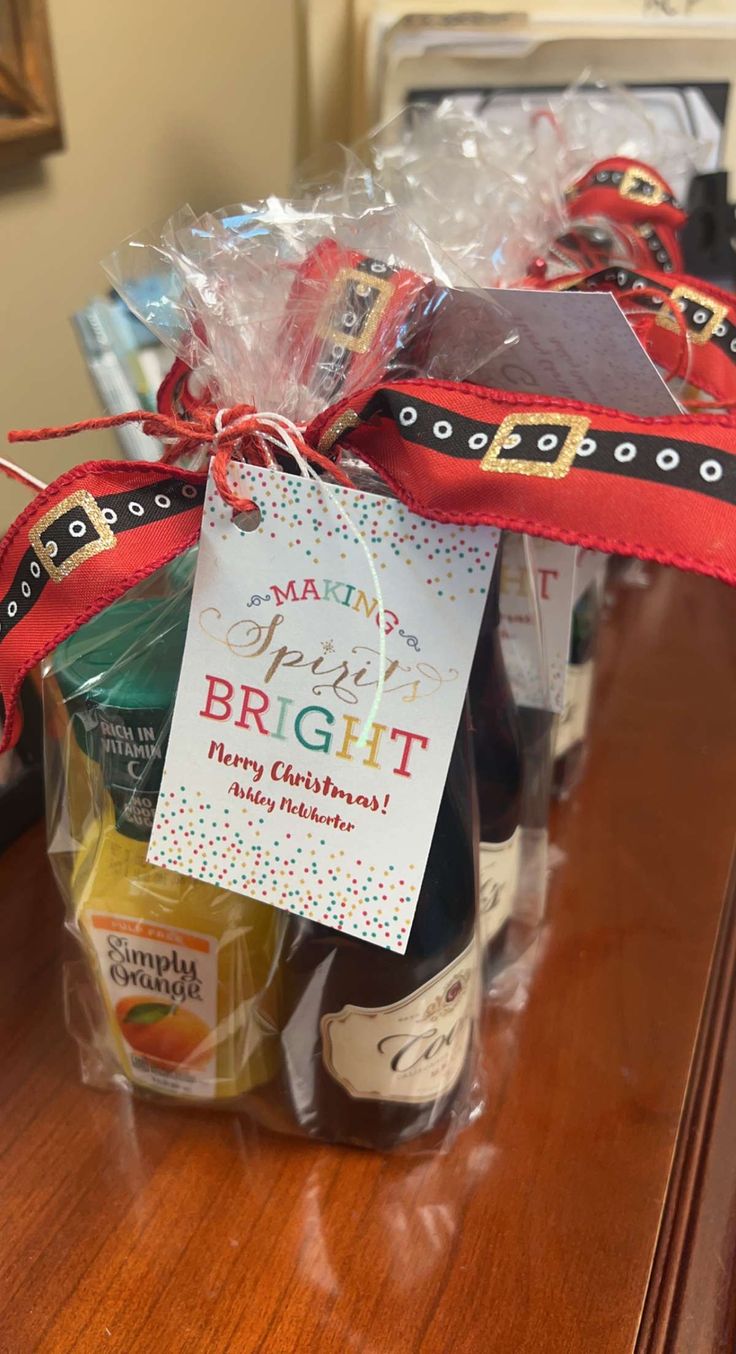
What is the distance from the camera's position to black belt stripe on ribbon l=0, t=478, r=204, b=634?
0.31 m

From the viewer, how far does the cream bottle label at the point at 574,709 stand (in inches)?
21.4

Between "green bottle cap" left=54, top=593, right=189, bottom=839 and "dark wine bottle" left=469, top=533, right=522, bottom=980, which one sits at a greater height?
"green bottle cap" left=54, top=593, right=189, bottom=839

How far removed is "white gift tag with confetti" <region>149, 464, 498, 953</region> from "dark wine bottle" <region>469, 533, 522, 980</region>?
10cm

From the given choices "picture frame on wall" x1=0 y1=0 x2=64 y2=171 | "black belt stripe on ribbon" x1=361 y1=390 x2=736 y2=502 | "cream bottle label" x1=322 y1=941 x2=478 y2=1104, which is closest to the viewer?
"black belt stripe on ribbon" x1=361 y1=390 x2=736 y2=502

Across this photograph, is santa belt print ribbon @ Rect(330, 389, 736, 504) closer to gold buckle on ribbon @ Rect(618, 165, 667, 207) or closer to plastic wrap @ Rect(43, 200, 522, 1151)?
plastic wrap @ Rect(43, 200, 522, 1151)

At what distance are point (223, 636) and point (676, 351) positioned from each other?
0.86 feet

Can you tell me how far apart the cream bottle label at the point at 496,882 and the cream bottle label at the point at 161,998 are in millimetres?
121

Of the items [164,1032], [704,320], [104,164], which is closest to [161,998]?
[164,1032]

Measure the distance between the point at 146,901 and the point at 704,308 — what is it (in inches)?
13.8

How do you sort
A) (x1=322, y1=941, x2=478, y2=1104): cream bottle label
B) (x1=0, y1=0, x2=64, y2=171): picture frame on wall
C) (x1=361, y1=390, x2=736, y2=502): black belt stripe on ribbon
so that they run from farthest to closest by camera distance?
(x1=0, y1=0, x2=64, y2=171): picture frame on wall
(x1=322, y1=941, x2=478, y2=1104): cream bottle label
(x1=361, y1=390, x2=736, y2=502): black belt stripe on ribbon

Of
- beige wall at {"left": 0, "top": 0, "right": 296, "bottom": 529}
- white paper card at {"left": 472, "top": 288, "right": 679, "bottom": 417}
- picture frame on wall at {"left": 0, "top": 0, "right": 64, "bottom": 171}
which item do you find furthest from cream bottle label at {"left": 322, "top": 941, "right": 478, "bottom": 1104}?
picture frame on wall at {"left": 0, "top": 0, "right": 64, "bottom": 171}

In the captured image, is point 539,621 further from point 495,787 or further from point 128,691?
point 128,691

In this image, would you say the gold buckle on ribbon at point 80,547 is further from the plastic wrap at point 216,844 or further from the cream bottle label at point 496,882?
the cream bottle label at point 496,882

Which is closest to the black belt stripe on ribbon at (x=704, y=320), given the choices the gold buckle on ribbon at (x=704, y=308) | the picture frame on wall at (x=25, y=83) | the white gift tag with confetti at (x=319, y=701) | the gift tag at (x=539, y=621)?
the gold buckle on ribbon at (x=704, y=308)
